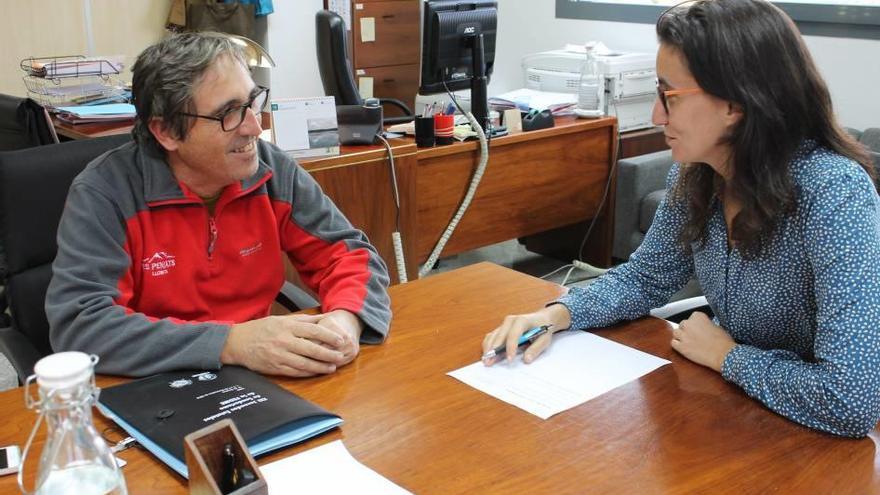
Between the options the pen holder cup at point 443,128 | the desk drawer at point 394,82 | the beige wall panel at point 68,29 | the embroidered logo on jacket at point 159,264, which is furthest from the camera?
the desk drawer at point 394,82

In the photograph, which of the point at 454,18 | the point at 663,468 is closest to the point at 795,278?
the point at 663,468

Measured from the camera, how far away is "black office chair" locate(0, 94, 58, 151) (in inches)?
93.2

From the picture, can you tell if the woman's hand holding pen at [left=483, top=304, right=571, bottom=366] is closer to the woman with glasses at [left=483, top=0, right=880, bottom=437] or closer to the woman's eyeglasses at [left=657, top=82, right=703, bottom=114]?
the woman with glasses at [left=483, top=0, right=880, bottom=437]

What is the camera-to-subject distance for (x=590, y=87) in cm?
373

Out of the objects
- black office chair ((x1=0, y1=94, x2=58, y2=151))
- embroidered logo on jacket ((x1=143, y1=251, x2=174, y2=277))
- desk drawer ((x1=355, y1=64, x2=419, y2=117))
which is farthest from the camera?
desk drawer ((x1=355, y1=64, x2=419, y2=117))

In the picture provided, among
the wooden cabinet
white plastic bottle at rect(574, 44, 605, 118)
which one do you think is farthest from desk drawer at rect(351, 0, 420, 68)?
white plastic bottle at rect(574, 44, 605, 118)

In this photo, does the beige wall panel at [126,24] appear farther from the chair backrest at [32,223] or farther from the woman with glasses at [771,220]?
the woman with glasses at [771,220]

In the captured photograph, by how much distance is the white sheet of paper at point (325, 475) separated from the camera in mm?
1053

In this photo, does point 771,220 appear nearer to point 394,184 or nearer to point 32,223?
point 32,223

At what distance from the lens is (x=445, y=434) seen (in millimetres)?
1181

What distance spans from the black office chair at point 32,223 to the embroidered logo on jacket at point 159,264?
24 centimetres

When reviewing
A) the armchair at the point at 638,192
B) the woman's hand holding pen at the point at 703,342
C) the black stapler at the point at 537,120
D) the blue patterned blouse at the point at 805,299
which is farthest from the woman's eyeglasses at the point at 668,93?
the armchair at the point at 638,192

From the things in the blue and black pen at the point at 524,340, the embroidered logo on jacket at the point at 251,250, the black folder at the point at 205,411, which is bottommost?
the black folder at the point at 205,411

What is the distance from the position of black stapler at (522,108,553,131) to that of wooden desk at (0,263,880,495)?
2097 millimetres
